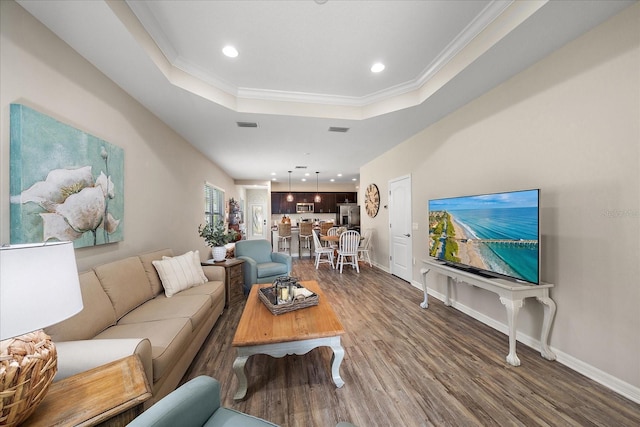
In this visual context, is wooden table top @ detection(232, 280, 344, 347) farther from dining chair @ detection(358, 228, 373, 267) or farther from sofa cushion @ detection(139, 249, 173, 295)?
dining chair @ detection(358, 228, 373, 267)

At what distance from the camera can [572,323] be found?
2.05 meters

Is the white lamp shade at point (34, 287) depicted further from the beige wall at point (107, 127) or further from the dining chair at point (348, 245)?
the dining chair at point (348, 245)

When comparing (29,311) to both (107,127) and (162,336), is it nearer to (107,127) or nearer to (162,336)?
(162,336)

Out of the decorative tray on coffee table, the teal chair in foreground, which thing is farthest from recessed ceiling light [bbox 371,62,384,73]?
the teal chair in foreground

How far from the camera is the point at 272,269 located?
13.0ft

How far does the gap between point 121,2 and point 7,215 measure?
5.27 ft

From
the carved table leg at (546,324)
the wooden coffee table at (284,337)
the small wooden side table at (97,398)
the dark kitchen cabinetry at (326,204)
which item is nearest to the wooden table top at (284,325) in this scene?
the wooden coffee table at (284,337)

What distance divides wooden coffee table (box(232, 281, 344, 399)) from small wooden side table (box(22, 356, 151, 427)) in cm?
64

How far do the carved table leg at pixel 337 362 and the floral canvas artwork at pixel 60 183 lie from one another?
2.17 m

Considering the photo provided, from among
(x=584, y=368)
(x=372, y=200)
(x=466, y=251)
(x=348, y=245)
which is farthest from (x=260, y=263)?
(x=584, y=368)

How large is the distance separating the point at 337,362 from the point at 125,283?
6.33 feet

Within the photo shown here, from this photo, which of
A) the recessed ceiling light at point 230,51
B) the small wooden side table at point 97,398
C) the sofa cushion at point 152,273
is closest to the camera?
the small wooden side table at point 97,398

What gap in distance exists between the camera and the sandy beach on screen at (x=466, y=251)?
2.55 metres

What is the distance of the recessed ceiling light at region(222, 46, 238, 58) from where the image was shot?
2.35 metres
